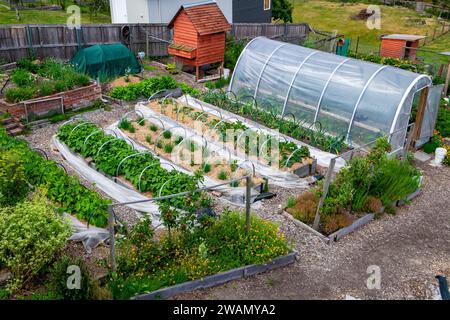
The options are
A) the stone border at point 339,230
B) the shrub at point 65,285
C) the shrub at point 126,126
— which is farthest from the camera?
the shrub at point 126,126

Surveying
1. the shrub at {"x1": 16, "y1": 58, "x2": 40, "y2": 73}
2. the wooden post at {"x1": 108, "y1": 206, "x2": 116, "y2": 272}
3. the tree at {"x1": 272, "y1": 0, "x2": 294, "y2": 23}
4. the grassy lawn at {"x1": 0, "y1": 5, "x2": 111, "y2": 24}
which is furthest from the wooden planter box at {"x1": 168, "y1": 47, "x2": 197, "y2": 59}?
the tree at {"x1": 272, "y1": 0, "x2": 294, "y2": 23}

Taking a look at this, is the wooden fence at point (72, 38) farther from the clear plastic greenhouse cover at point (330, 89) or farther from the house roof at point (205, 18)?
the clear plastic greenhouse cover at point (330, 89)

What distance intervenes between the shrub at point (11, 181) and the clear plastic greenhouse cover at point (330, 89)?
851cm

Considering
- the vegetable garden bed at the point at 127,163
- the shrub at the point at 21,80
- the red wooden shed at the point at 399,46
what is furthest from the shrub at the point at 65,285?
the red wooden shed at the point at 399,46

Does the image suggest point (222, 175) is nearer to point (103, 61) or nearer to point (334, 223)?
point (334, 223)

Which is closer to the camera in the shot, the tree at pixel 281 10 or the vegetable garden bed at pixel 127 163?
the vegetable garden bed at pixel 127 163

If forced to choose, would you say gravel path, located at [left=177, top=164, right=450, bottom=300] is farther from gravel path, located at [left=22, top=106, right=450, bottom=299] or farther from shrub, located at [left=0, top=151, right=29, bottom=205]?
shrub, located at [left=0, top=151, right=29, bottom=205]

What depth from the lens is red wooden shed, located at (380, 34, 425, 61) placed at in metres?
21.7

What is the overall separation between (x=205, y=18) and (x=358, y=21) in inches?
872

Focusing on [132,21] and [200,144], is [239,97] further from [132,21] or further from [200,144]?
[132,21]

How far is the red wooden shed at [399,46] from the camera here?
21741 mm

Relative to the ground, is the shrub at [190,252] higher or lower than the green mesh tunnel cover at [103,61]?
lower

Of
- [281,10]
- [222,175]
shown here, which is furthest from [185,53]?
[281,10]

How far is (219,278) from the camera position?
25.7 ft
